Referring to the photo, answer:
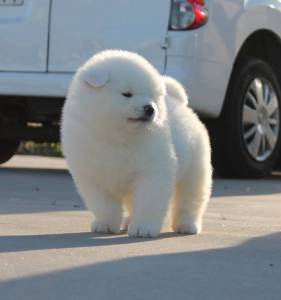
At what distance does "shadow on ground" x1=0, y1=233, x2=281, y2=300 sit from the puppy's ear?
0.99 meters

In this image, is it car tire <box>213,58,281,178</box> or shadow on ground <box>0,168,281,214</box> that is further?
car tire <box>213,58,281,178</box>

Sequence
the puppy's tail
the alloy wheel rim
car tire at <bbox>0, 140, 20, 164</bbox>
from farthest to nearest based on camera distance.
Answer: car tire at <bbox>0, 140, 20, 164</bbox>, the alloy wheel rim, the puppy's tail

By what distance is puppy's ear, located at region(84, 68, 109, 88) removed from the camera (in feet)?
17.0

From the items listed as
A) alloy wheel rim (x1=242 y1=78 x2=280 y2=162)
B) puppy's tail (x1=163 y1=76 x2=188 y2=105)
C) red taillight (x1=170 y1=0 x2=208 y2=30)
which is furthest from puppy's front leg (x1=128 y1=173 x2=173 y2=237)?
alloy wheel rim (x1=242 y1=78 x2=280 y2=162)

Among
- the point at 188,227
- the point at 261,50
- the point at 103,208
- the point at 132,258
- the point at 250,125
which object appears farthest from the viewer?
the point at 261,50

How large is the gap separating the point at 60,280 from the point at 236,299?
0.63m

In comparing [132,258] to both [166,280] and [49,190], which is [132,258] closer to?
[166,280]

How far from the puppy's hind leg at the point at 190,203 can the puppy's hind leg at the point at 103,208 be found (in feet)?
1.26

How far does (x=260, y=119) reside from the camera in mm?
9250

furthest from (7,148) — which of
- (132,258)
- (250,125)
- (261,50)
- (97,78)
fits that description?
(132,258)

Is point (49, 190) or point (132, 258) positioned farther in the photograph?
point (49, 190)

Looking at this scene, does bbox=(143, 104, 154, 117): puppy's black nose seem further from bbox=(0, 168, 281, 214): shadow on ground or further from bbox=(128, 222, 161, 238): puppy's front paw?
bbox=(0, 168, 281, 214): shadow on ground

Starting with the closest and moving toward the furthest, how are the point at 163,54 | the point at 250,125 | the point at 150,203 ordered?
the point at 150,203 < the point at 163,54 < the point at 250,125

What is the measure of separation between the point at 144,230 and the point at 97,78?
0.74 metres
